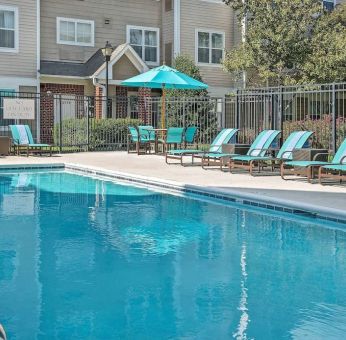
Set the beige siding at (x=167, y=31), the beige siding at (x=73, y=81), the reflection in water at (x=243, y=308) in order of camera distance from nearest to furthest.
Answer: the reflection in water at (x=243, y=308), the beige siding at (x=73, y=81), the beige siding at (x=167, y=31)

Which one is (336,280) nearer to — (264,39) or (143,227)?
(143,227)

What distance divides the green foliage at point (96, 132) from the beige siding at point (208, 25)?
21.1 ft

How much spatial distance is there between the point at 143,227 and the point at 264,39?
16.4m

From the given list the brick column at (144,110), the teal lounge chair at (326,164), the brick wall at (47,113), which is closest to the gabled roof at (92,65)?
the brick wall at (47,113)

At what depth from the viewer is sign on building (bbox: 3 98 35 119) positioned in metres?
20.5

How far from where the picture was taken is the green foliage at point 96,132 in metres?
22.8

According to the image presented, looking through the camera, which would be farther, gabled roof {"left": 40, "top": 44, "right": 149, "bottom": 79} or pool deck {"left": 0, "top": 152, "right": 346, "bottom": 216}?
gabled roof {"left": 40, "top": 44, "right": 149, "bottom": 79}

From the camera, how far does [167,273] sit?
20.1 ft

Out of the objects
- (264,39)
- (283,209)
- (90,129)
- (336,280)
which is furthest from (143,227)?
(264,39)

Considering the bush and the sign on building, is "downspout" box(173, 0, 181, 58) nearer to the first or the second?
the sign on building

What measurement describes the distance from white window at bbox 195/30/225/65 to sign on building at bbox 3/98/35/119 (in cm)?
1022

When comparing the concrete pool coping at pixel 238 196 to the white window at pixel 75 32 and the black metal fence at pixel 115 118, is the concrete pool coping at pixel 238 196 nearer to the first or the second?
the black metal fence at pixel 115 118

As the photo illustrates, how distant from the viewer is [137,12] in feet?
91.7

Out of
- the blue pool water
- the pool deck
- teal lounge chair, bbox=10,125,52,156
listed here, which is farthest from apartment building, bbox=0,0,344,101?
the blue pool water
